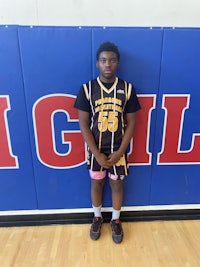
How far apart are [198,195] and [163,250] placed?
0.46 metres

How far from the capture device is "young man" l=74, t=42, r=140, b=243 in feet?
3.65

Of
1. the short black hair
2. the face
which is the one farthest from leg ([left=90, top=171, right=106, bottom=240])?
the short black hair

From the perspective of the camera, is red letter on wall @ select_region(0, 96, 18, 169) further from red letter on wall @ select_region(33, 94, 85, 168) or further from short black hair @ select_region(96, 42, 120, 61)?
short black hair @ select_region(96, 42, 120, 61)

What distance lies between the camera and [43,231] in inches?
57.2

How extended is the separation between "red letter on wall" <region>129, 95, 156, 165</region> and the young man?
0.12m

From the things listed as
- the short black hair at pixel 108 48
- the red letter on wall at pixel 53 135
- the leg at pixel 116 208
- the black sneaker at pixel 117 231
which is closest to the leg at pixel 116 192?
the leg at pixel 116 208

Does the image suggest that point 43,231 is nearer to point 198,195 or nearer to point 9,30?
point 198,195

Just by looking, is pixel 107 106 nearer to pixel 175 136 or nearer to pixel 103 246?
pixel 175 136

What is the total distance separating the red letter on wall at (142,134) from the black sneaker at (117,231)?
41cm

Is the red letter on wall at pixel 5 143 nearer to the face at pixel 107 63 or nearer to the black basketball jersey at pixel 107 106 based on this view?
the black basketball jersey at pixel 107 106

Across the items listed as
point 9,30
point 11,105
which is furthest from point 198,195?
point 9,30

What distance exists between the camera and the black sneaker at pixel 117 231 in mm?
1356

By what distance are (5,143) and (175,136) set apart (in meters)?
1.04

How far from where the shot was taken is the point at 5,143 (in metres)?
1.33
